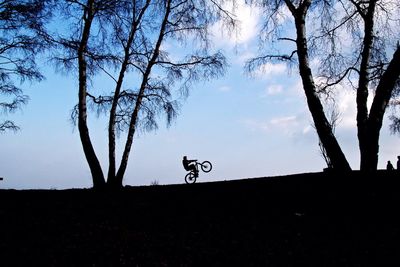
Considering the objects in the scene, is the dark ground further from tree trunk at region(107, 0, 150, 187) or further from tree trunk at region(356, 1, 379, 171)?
tree trunk at region(107, 0, 150, 187)

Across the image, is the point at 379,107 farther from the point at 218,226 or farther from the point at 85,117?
the point at 85,117

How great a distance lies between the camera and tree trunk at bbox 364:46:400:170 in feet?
32.8

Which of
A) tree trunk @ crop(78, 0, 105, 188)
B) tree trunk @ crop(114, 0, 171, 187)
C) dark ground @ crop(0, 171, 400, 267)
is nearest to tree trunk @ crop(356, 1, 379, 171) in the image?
dark ground @ crop(0, 171, 400, 267)

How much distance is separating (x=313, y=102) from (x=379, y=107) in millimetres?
1795

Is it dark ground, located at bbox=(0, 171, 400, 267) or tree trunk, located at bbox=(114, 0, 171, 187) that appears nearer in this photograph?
dark ground, located at bbox=(0, 171, 400, 267)

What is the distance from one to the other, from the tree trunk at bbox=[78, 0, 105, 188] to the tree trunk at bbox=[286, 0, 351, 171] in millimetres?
7662

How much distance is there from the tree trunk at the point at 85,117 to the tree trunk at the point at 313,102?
7662mm

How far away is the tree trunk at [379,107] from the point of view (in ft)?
32.8

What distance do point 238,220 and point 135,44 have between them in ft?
34.5

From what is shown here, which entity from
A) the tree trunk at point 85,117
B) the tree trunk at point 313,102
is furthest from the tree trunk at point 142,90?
the tree trunk at point 313,102

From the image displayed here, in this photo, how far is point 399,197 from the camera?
28.3 ft

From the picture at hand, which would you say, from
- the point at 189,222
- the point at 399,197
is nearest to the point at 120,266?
the point at 189,222

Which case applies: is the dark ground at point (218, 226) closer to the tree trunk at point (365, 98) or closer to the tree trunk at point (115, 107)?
the tree trunk at point (365, 98)

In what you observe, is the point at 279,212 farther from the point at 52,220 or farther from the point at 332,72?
the point at 332,72
